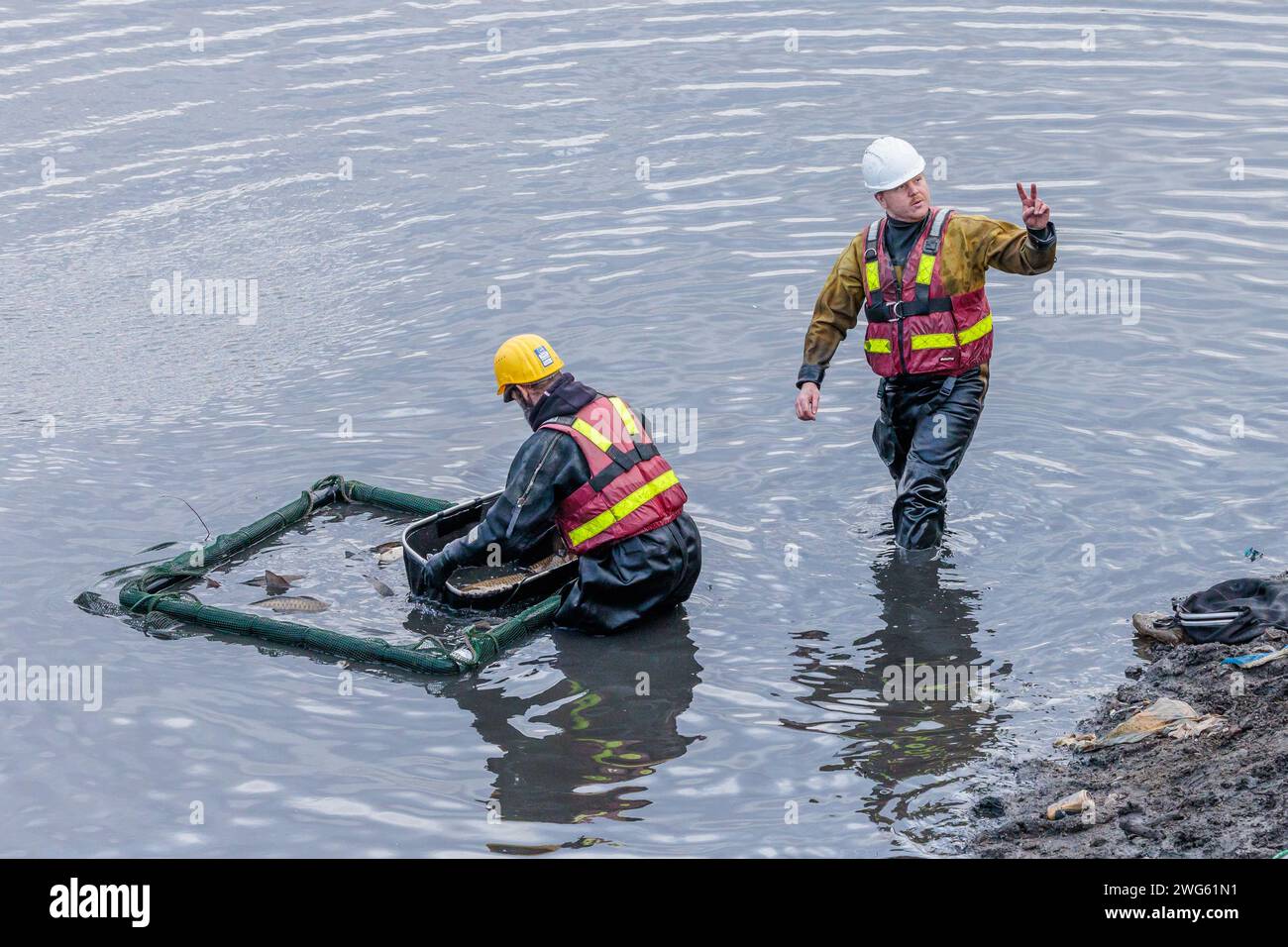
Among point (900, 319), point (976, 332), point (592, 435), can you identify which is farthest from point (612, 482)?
point (976, 332)

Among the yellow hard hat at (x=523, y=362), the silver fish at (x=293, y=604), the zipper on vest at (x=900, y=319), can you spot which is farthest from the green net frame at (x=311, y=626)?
the zipper on vest at (x=900, y=319)

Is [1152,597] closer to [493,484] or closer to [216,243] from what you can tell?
[493,484]

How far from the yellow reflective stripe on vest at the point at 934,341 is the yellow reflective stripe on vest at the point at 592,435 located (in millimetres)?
2057

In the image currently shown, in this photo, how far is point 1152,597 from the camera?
953 cm

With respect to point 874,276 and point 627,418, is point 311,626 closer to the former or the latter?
point 627,418

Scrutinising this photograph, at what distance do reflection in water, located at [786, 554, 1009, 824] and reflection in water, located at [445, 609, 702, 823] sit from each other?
29.1 inches

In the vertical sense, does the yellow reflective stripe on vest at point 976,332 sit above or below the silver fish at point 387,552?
above

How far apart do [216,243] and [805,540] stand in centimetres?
796

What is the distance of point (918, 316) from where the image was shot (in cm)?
976

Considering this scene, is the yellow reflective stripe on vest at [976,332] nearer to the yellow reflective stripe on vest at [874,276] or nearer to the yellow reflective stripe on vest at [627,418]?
the yellow reflective stripe on vest at [874,276]

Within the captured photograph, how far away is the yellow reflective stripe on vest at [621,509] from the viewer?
9203mm

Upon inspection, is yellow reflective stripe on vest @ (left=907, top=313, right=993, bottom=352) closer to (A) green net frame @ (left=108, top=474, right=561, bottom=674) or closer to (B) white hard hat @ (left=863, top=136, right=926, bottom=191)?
(B) white hard hat @ (left=863, top=136, right=926, bottom=191)

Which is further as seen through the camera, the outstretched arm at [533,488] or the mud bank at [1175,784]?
the outstretched arm at [533,488]

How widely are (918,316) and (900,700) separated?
2441mm
